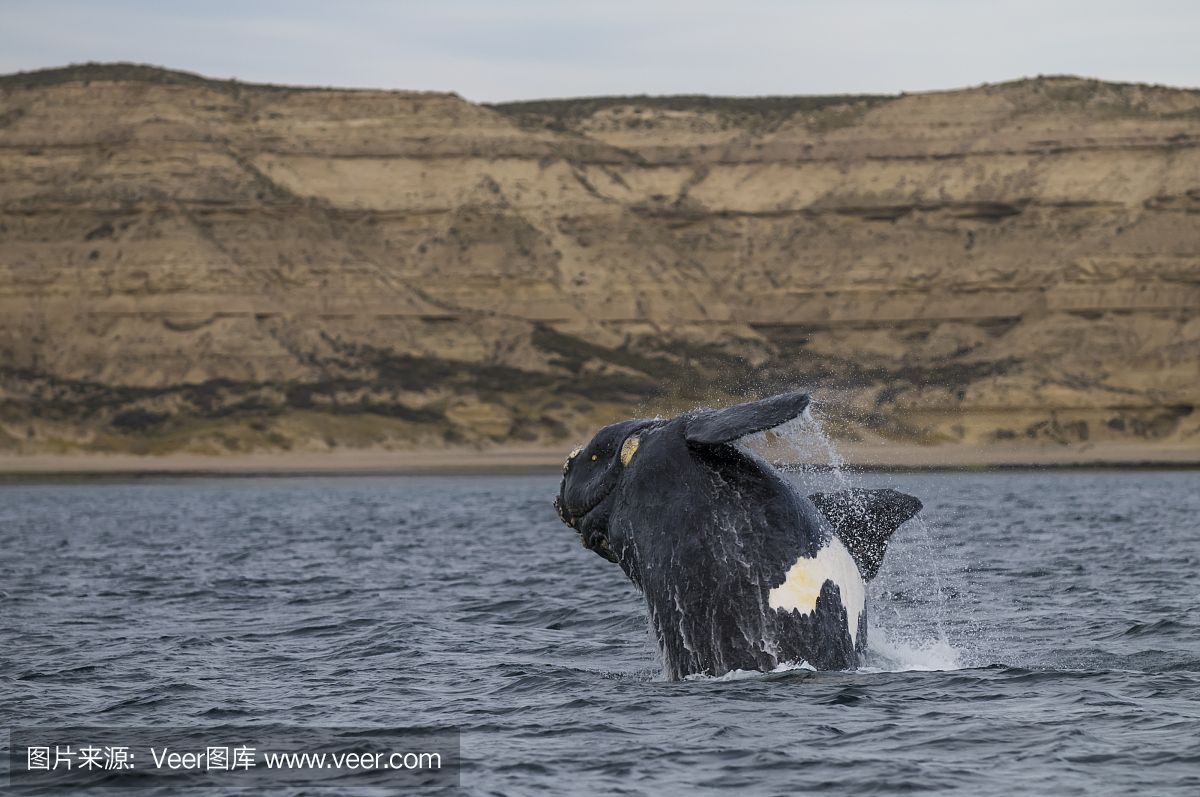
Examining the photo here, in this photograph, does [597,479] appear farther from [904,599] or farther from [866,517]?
[904,599]

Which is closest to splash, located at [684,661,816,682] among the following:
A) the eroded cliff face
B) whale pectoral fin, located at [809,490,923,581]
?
whale pectoral fin, located at [809,490,923,581]

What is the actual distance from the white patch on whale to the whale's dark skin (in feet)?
0.12

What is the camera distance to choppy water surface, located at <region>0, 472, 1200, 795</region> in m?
9.99

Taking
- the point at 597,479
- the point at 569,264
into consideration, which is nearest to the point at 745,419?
the point at 597,479

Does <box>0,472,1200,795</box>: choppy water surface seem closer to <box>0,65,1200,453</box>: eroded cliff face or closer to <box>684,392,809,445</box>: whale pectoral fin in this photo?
<box>684,392,809,445</box>: whale pectoral fin

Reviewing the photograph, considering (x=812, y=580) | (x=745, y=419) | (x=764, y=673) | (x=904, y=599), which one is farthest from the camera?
(x=904, y=599)

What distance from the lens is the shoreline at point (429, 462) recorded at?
3132 inches

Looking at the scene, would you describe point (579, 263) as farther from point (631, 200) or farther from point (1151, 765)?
point (1151, 765)

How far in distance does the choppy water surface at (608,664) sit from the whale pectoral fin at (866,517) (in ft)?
2.61

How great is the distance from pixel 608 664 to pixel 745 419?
19.6 feet

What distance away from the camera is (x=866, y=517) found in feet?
34.4

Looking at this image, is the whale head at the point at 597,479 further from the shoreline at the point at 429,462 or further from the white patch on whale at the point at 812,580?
the shoreline at the point at 429,462

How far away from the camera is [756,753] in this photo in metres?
10.0

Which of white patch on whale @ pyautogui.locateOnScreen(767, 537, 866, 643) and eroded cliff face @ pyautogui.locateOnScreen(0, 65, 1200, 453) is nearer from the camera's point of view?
white patch on whale @ pyautogui.locateOnScreen(767, 537, 866, 643)
